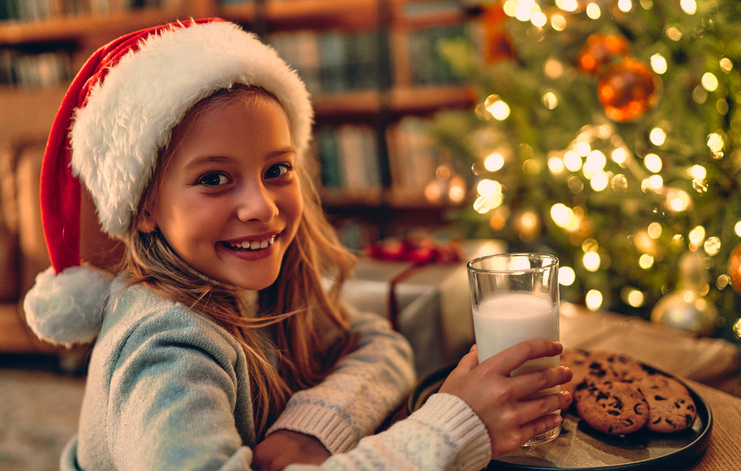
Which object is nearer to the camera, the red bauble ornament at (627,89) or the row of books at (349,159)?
the red bauble ornament at (627,89)

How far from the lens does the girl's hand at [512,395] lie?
568 millimetres

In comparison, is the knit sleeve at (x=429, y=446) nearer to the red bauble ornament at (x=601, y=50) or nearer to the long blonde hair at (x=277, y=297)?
the long blonde hair at (x=277, y=297)

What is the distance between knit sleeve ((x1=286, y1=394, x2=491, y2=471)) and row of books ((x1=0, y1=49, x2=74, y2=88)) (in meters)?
2.61

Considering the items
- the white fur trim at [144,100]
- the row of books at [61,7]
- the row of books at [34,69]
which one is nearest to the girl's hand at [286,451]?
the white fur trim at [144,100]

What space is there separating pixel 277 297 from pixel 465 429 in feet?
1.37

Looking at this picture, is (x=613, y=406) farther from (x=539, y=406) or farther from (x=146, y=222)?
(x=146, y=222)

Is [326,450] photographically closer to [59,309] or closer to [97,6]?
[59,309]

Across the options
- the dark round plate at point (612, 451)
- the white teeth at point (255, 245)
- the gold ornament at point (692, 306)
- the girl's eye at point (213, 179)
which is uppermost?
the girl's eye at point (213, 179)

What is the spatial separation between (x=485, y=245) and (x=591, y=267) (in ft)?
1.15

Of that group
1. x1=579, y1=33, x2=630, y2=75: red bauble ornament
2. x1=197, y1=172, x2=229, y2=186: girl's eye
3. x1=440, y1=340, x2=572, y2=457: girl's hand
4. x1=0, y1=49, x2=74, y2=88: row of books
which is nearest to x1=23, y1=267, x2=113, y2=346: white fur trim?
x1=197, y1=172, x2=229, y2=186: girl's eye

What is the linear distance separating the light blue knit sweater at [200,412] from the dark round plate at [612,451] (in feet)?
0.19

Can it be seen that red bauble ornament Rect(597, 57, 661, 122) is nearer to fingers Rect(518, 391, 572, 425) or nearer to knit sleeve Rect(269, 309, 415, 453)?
knit sleeve Rect(269, 309, 415, 453)

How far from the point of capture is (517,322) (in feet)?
1.98

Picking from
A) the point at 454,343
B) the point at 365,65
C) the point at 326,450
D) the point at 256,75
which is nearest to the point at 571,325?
the point at 454,343
